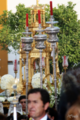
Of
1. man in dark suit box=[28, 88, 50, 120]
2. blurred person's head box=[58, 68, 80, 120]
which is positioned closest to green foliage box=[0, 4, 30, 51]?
man in dark suit box=[28, 88, 50, 120]

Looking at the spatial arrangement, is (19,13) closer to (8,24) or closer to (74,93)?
(8,24)

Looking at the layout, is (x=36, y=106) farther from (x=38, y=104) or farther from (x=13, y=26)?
(x=13, y=26)

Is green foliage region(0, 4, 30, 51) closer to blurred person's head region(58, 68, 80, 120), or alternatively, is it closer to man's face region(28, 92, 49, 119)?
man's face region(28, 92, 49, 119)

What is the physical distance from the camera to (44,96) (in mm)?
2725

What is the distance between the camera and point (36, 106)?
261 centimetres

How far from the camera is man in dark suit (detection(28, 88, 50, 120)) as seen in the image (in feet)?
8.36

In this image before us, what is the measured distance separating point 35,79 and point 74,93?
4995 millimetres

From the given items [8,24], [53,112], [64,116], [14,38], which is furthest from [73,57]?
[64,116]

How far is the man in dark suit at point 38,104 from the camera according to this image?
2.55 metres

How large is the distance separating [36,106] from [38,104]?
4 centimetres

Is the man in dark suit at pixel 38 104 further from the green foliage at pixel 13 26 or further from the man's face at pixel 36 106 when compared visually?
the green foliage at pixel 13 26

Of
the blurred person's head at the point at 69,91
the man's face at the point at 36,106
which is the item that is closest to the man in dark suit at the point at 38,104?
the man's face at the point at 36,106

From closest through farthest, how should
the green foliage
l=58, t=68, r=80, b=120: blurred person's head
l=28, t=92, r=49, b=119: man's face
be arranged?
l=58, t=68, r=80, b=120: blurred person's head, l=28, t=92, r=49, b=119: man's face, the green foliage

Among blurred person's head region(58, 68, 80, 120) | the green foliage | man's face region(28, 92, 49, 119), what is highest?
blurred person's head region(58, 68, 80, 120)
